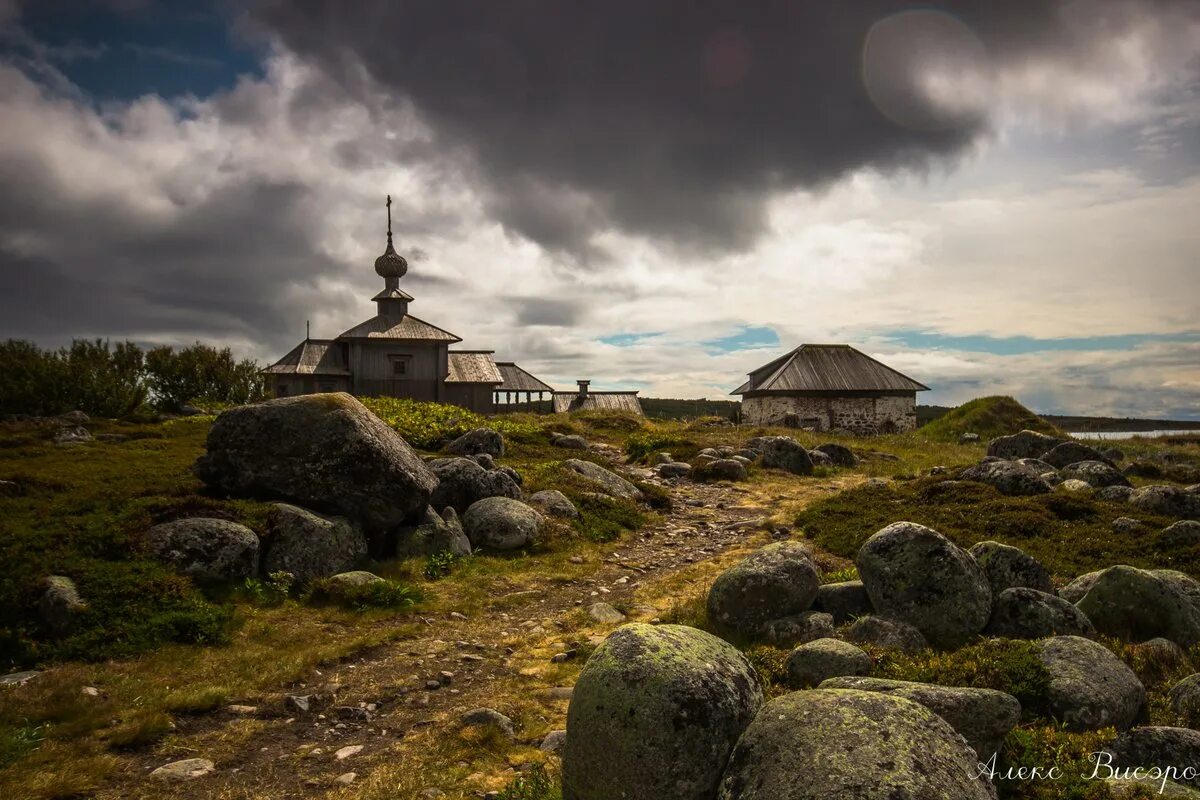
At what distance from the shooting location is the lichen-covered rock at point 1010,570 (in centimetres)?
955

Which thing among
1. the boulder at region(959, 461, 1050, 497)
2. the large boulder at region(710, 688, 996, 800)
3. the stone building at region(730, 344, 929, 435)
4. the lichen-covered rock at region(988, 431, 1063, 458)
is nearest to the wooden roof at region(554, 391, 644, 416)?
the stone building at region(730, 344, 929, 435)

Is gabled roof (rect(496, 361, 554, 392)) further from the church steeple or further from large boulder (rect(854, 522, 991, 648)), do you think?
large boulder (rect(854, 522, 991, 648))

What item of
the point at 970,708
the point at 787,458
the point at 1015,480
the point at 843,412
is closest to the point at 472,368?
the point at 843,412

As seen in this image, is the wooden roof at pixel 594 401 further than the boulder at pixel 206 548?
Yes

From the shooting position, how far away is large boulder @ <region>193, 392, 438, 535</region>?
1245 cm

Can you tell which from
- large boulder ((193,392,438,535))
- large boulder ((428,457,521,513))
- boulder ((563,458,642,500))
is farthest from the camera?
boulder ((563,458,642,500))

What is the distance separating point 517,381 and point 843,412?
105ft

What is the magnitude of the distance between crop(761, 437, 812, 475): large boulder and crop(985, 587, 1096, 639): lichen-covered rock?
19066mm

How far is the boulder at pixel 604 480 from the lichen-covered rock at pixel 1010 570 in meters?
11.1

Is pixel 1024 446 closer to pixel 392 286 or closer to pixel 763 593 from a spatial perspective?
pixel 763 593

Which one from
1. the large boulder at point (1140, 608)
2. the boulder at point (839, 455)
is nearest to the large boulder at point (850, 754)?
the large boulder at point (1140, 608)

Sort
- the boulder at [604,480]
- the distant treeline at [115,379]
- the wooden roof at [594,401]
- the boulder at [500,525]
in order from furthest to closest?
the wooden roof at [594,401], the distant treeline at [115,379], the boulder at [604,480], the boulder at [500,525]

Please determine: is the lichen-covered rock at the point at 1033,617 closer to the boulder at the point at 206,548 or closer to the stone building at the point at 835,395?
the boulder at the point at 206,548

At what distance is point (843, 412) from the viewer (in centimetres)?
4681
